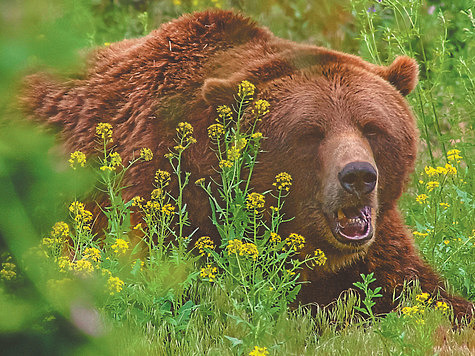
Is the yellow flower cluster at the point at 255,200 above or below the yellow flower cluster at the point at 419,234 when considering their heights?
above

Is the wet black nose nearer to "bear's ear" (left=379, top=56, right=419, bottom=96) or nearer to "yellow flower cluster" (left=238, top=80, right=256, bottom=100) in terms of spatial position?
"yellow flower cluster" (left=238, top=80, right=256, bottom=100)

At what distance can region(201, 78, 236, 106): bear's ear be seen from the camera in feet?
12.9

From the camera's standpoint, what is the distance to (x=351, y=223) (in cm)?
375

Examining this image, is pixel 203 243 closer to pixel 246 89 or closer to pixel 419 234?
Result: pixel 246 89

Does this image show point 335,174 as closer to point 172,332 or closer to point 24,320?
point 172,332

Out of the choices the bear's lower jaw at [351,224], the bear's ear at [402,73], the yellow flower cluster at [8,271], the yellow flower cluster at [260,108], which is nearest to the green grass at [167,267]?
the yellow flower cluster at [8,271]

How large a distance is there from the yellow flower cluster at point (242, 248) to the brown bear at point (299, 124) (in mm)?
702

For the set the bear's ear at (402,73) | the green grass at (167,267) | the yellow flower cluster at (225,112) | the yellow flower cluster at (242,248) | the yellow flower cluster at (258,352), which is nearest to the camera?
the green grass at (167,267)

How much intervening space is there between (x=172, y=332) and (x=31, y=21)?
1.84 meters

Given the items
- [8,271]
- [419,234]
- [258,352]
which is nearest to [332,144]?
[419,234]

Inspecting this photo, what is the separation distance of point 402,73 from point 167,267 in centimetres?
191

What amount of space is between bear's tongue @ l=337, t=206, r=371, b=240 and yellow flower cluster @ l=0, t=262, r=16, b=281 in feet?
7.46

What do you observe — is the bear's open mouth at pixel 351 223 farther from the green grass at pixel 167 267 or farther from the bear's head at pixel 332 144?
the green grass at pixel 167 267

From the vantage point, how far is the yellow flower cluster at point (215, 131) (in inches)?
141
